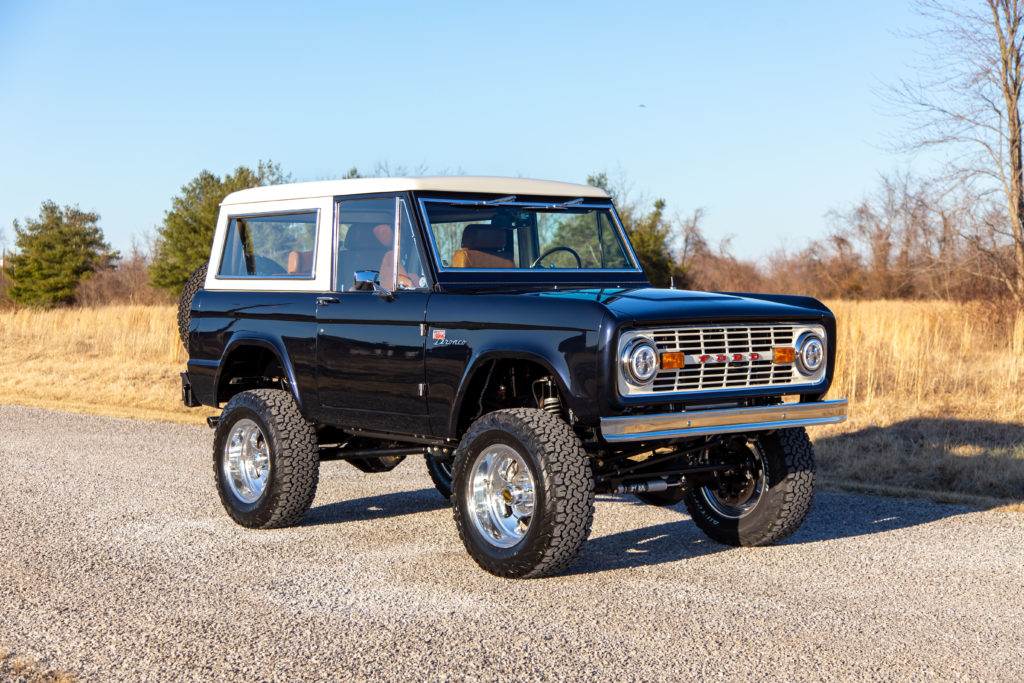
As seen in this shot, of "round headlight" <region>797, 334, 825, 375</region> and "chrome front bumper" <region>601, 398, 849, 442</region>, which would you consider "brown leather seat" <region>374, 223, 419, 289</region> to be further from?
"round headlight" <region>797, 334, 825, 375</region>

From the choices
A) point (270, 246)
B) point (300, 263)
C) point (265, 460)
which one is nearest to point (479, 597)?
point (265, 460)

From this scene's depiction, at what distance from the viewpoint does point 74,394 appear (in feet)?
55.9

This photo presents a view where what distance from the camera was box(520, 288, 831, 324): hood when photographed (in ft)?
17.5

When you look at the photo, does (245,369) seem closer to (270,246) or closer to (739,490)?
(270,246)

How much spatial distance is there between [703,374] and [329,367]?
244cm

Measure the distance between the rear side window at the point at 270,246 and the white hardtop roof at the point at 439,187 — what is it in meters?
0.16

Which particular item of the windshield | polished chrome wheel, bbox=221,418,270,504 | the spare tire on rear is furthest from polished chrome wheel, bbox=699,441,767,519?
the spare tire on rear

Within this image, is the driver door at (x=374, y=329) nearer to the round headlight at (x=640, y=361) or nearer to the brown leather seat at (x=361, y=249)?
the brown leather seat at (x=361, y=249)

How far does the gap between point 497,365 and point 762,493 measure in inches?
69.8

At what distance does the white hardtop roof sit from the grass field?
3493 mm

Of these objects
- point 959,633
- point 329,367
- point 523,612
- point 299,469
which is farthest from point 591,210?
point 959,633

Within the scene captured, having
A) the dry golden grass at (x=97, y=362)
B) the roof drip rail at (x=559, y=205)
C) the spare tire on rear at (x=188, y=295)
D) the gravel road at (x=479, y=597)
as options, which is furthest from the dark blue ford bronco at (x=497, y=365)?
the dry golden grass at (x=97, y=362)

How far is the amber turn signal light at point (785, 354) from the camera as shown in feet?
19.1

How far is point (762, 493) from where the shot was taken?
249 inches
